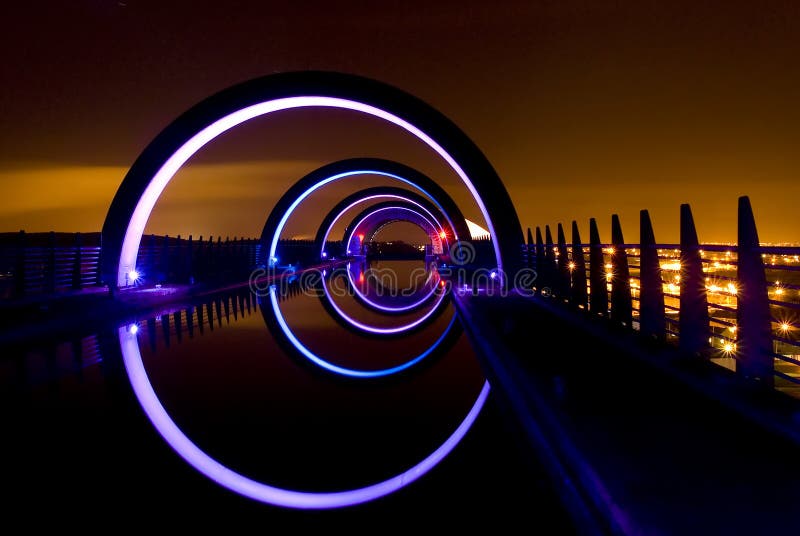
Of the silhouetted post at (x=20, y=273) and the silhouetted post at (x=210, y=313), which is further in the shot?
the silhouetted post at (x=20, y=273)

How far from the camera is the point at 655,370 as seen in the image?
18.1ft

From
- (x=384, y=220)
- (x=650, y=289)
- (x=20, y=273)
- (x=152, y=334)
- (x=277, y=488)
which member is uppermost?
(x=384, y=220)

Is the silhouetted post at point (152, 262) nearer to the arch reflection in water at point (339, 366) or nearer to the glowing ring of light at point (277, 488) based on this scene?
the arch reflection in water at point (339, 366)

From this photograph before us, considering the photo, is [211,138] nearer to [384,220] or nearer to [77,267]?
[77,267]

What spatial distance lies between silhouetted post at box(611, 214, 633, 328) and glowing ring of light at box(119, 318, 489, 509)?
12.7 feet

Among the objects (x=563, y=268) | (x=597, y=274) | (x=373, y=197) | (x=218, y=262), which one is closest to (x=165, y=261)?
(x=218, y=262)

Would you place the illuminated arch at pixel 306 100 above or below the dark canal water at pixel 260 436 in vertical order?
above

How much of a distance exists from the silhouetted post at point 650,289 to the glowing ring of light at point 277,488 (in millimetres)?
3051

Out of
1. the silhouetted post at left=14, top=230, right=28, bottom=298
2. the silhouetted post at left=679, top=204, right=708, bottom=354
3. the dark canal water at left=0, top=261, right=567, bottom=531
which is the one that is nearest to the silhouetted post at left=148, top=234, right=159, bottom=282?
the silhouetted post at left=14, top=230, right=28, bottom=298

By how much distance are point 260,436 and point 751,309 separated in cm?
401

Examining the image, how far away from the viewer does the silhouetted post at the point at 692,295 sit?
5652 millimetres

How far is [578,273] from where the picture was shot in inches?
421

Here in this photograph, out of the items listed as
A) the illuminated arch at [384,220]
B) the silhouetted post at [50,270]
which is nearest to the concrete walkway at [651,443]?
the silhouetted post at [50,270]

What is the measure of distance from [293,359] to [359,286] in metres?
14.3
